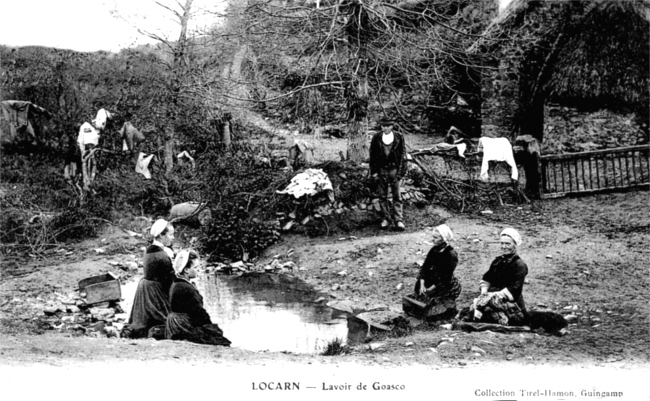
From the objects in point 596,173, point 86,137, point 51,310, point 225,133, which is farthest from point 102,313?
point 596,173

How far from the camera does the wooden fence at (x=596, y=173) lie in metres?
11.0

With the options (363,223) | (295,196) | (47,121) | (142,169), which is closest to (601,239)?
(363,223)

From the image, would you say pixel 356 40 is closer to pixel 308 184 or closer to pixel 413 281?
pixel 308 184

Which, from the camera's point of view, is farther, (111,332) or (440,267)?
(440,267)

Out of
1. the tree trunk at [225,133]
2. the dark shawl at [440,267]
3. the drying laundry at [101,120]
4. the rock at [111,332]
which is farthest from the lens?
the tree trunk at [225,133]

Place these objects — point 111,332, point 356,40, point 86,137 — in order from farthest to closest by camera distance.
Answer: point 86,137 < point 356,40 < point 111,332

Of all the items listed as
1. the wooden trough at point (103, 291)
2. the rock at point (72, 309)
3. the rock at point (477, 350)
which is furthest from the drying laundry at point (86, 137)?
the rock at point (477, 350)

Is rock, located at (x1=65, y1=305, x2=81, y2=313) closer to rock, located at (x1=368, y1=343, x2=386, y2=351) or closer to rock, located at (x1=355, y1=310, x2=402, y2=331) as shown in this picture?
rock, located at (x1=355, y1=310, x2=402, y2=331)

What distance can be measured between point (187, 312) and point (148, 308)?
2.14ft

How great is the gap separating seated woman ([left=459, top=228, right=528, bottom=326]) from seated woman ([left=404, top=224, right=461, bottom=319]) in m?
0.55

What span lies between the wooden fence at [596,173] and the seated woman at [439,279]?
5.41 m

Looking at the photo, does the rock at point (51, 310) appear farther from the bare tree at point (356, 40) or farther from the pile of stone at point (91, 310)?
the bare tree at point (356, 40)

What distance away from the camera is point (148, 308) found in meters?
6.28

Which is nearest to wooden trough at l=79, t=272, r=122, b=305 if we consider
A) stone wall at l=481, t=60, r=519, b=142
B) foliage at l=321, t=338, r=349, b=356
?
foliage at l=321, t=338, r=349, b=356
